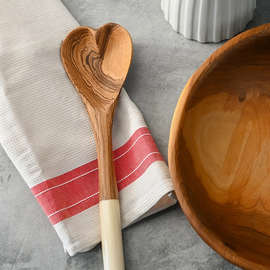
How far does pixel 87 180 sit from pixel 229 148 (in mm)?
235

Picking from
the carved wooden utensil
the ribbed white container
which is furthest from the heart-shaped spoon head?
the ribbed white container

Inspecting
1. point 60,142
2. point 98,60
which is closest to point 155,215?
point 60,142

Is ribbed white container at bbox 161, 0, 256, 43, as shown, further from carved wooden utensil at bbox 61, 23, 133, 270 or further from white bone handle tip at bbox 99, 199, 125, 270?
white bone handle tip at bbox 99, 199, 125, 270

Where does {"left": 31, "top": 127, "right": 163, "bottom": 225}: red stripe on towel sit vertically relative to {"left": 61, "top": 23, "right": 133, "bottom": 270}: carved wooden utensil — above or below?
below

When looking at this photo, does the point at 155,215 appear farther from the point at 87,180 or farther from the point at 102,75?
the point at 102,75

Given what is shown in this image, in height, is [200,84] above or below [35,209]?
above

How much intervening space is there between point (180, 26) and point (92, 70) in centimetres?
20

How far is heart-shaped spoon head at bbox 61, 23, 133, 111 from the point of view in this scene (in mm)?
627

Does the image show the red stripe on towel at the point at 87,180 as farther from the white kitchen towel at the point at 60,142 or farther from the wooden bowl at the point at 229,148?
the wooden bowl at the point at 229,148

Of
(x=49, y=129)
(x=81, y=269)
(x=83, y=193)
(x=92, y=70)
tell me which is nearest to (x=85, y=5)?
(x=92, y=70)

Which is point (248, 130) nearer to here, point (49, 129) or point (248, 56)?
point (248, 56)

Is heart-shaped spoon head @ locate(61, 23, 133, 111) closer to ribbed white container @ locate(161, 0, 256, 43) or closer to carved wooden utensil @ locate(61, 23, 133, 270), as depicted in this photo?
carved wooden utensil @ locate(61, 23, 133, 270)

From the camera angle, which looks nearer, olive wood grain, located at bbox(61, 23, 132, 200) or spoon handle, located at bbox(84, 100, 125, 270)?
spoon handle, located at bbox(84, 100, 125, 270)

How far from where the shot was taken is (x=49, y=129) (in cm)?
60
